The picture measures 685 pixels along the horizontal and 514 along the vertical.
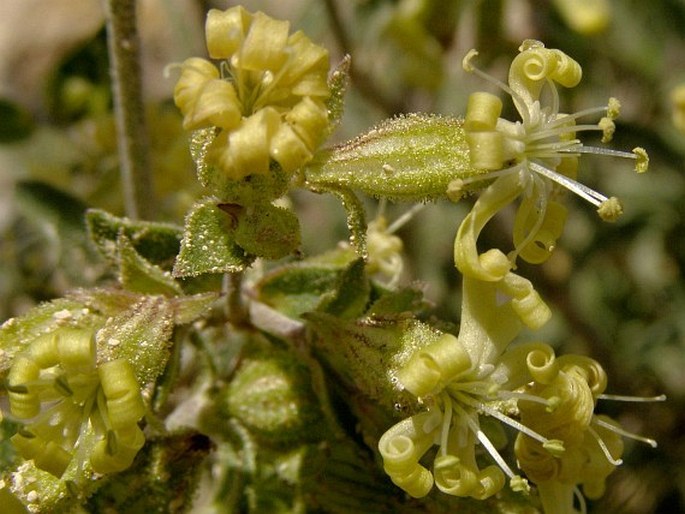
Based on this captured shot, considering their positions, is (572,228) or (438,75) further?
(572,228)

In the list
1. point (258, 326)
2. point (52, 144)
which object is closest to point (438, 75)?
point (52, 144)

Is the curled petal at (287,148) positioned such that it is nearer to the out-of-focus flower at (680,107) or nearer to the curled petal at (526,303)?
Result: the curled petal at (526,303)

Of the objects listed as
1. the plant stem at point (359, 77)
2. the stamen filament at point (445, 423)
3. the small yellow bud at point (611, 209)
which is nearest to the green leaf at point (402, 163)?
the small yellow bud at point (611, 209)

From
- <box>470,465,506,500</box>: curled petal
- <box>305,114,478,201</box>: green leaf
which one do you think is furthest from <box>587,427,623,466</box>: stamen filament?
<box>305,114,478,201</box>: green leaf

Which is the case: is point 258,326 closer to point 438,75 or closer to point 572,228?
point 438,75

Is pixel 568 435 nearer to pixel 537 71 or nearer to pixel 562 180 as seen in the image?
pixel 562 180

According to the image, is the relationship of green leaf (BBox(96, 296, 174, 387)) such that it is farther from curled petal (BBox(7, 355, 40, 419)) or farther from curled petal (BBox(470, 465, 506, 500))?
curled petal (BBox(470, 465, 506, 500))

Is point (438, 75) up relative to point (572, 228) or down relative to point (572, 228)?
Result: up

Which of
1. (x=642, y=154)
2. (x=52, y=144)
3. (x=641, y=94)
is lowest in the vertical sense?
(x=641, y=94)

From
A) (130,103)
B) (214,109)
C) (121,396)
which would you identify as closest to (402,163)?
(214,109)
